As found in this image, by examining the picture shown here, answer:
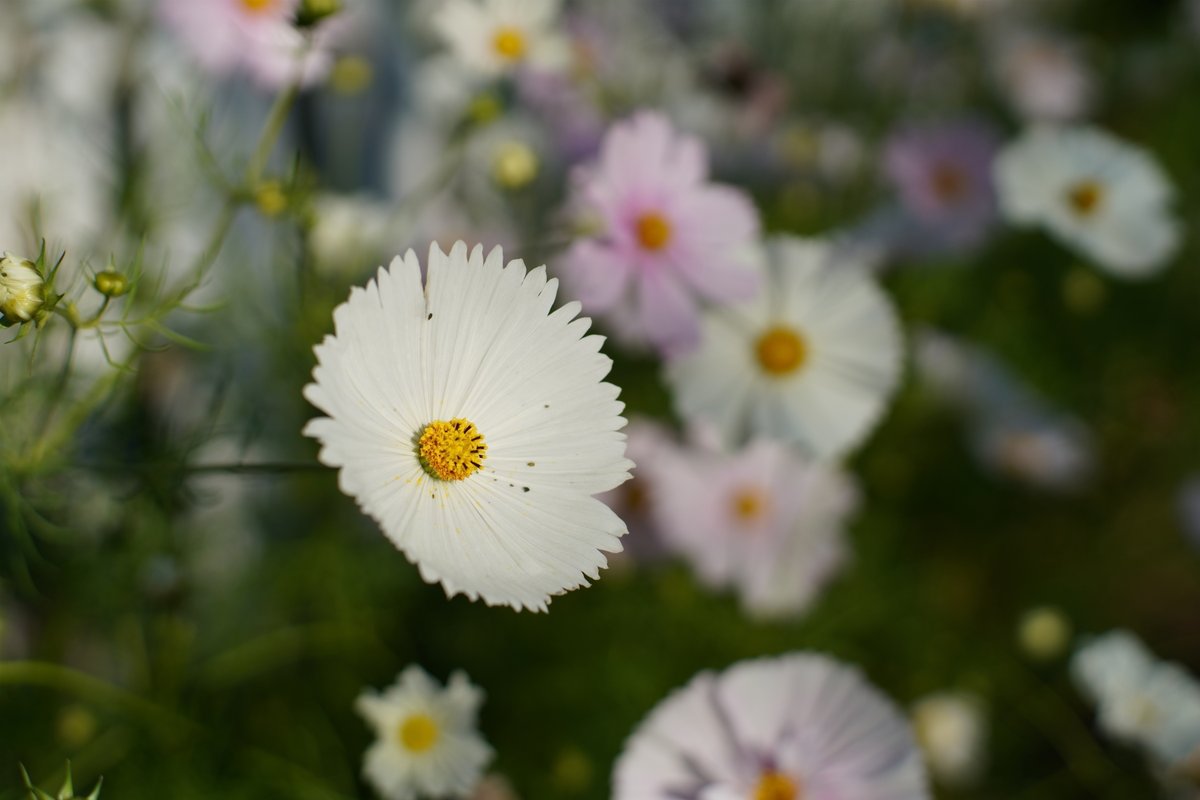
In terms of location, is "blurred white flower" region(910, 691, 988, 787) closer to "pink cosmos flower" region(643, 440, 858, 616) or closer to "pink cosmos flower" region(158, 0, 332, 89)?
"pink cosmos flower" region(643, 440, 858, 616)

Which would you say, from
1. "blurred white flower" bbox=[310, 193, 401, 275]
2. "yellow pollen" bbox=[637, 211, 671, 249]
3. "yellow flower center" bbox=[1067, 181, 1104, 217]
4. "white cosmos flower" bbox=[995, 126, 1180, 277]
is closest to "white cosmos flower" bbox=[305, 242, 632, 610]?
"yellow pollen" bbox=[637, 211, 671, 249]

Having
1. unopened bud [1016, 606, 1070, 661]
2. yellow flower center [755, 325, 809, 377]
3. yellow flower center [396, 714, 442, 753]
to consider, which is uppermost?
yellow flower center [755, 325, 809, 377]

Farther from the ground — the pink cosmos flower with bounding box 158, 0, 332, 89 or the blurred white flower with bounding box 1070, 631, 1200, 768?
the pink cosmos flower with bounding box 158, 0, 332, 89

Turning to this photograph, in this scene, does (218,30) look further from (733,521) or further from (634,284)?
(733,521)

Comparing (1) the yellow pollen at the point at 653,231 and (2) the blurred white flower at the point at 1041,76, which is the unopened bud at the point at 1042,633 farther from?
(2) the blurred white flower at the point at 1041,76

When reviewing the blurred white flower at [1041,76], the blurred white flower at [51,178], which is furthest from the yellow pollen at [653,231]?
the blurred white flower at [1041,76]

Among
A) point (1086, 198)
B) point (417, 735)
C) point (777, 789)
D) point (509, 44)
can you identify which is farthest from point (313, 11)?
point (1086, 198)

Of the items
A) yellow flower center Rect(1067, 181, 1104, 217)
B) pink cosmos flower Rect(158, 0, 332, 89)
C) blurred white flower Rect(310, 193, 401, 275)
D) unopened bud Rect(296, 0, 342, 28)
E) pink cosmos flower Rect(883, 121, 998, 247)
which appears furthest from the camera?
pink cosmos flower Rect(883, 121, 998, 247)
